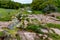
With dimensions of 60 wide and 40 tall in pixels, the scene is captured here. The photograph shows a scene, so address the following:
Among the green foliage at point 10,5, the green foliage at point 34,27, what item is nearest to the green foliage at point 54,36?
the green foliage at point 34,27

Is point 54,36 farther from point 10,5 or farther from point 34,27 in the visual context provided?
point 10,5

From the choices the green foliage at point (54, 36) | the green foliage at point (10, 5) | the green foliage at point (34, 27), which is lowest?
the green foliage at point (54, 36)

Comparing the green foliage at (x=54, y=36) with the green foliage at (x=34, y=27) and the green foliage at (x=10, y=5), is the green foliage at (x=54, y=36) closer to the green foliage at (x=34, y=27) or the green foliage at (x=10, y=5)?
the green foliage at (x=34, y=27)

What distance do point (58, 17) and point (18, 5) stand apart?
11.9 ft

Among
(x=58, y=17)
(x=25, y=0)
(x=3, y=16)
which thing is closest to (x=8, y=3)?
(x=25, y=0)

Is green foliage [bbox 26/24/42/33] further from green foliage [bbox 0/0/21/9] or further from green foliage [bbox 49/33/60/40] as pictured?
green foliage [bbox 0/0/21/9]

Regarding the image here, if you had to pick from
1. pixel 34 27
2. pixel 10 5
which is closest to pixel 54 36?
pixel 34 27

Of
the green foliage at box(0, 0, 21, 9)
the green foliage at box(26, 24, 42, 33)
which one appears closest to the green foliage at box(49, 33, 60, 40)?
the green foliage at box(26, 24, 42, 33)

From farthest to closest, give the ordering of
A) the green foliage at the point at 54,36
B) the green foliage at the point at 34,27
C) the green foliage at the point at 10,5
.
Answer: the green foliage at the point at 10,5 → the green foliage at the point at 34,27 → the green foliage at the point at 54,36

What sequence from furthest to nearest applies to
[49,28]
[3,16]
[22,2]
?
[22,2] < [3,16] < [49,28]

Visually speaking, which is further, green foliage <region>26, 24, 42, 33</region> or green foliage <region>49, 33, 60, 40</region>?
green foliage <region>26, 24, 42, 33</region>

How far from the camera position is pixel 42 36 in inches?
380

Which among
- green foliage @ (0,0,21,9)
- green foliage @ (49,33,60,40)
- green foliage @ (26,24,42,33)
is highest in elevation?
green foliage @ (0,0,21,9)

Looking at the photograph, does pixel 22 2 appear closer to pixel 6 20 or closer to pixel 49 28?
pixel 6 20
